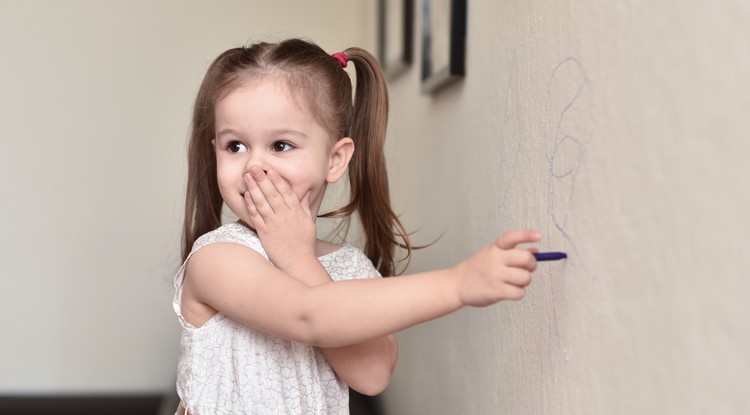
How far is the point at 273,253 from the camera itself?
1004mm

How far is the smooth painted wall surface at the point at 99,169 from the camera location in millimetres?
2660

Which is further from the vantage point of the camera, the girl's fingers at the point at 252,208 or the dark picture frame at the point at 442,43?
the dark picture frame at the point at 442,43

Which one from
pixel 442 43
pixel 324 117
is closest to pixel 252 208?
pixel 324 117

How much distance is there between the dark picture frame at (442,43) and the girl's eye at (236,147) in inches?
19.0

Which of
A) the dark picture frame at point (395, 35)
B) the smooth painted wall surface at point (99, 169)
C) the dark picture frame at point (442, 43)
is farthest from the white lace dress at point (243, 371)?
the smooth painted wall surface at point (99, 169)

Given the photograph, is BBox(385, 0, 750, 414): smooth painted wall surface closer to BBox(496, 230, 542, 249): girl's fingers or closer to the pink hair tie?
BBox(496, 230, 542, 249): girl's fingers

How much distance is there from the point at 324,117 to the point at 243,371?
1.10ft

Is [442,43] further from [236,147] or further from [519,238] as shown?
[519,238]

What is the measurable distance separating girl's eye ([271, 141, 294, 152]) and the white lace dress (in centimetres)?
11

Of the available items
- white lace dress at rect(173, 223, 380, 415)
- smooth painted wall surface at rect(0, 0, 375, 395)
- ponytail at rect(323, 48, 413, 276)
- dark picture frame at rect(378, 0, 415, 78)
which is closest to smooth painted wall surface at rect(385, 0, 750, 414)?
ponytail at rect(323, 48, 413, 276)

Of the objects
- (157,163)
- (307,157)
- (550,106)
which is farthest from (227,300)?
(157,163)

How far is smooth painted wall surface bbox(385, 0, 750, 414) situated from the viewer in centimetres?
53

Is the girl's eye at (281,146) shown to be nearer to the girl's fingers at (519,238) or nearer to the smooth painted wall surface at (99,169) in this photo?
the girl's fingers at (519,238)

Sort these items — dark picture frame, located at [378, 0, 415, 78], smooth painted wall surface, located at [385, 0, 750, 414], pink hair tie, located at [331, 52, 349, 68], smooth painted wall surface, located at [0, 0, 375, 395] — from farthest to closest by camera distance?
1. smooth painted wall surface, located at [0, 0, 375, 395]
2. dark picture frame, located at [378, 0, 415, 78]
3. pink hair tie, located at [331, 52, 349, 68]
4. smooth painted wall surface, located at [385, 0, 750, 414]
